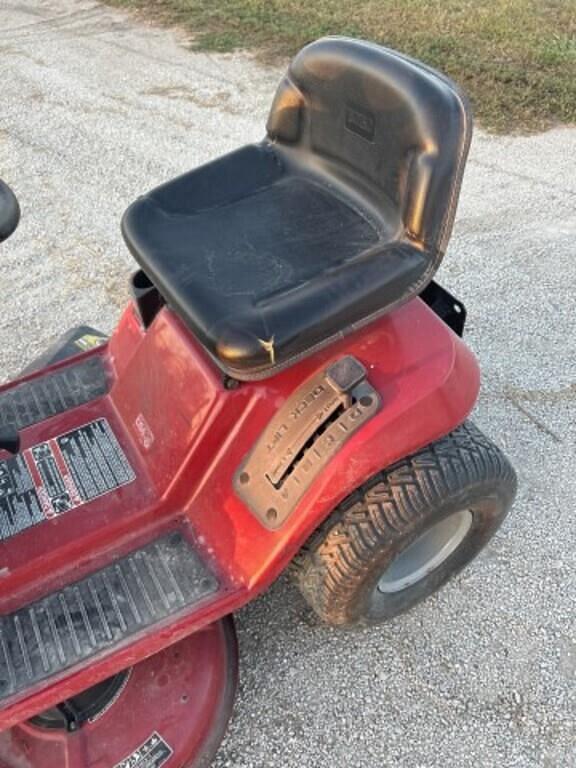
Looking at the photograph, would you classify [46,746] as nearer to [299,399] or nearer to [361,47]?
[299,399]

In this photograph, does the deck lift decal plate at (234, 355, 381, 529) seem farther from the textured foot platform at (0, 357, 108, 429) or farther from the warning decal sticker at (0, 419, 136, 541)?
the textured foot platform at (0, 357, 108, 429)

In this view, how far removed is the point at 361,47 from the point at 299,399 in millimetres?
817

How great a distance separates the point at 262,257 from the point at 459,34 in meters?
3.85

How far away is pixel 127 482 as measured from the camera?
1738 mm

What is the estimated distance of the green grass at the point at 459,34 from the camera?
13.8ft

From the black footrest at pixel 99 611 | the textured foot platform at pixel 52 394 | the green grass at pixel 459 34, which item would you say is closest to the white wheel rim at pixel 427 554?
the black footrest at pixel 99 611

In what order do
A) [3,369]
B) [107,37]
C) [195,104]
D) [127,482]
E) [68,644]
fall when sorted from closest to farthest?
[68,644] → [127,482] → [3,369] → [195,104] → [107,37]

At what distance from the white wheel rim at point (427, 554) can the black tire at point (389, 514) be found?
72 millimetres

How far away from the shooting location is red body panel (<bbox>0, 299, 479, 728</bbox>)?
1.55 metres

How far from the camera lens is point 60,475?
5.76 feet

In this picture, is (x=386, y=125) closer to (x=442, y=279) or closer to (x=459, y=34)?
(x=442, y=279)

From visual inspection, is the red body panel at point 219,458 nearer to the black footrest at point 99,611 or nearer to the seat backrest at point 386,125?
the black footrest at point 99,611

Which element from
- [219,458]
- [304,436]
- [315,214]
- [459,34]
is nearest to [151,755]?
[219,458]

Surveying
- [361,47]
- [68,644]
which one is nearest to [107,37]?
[361,47]
